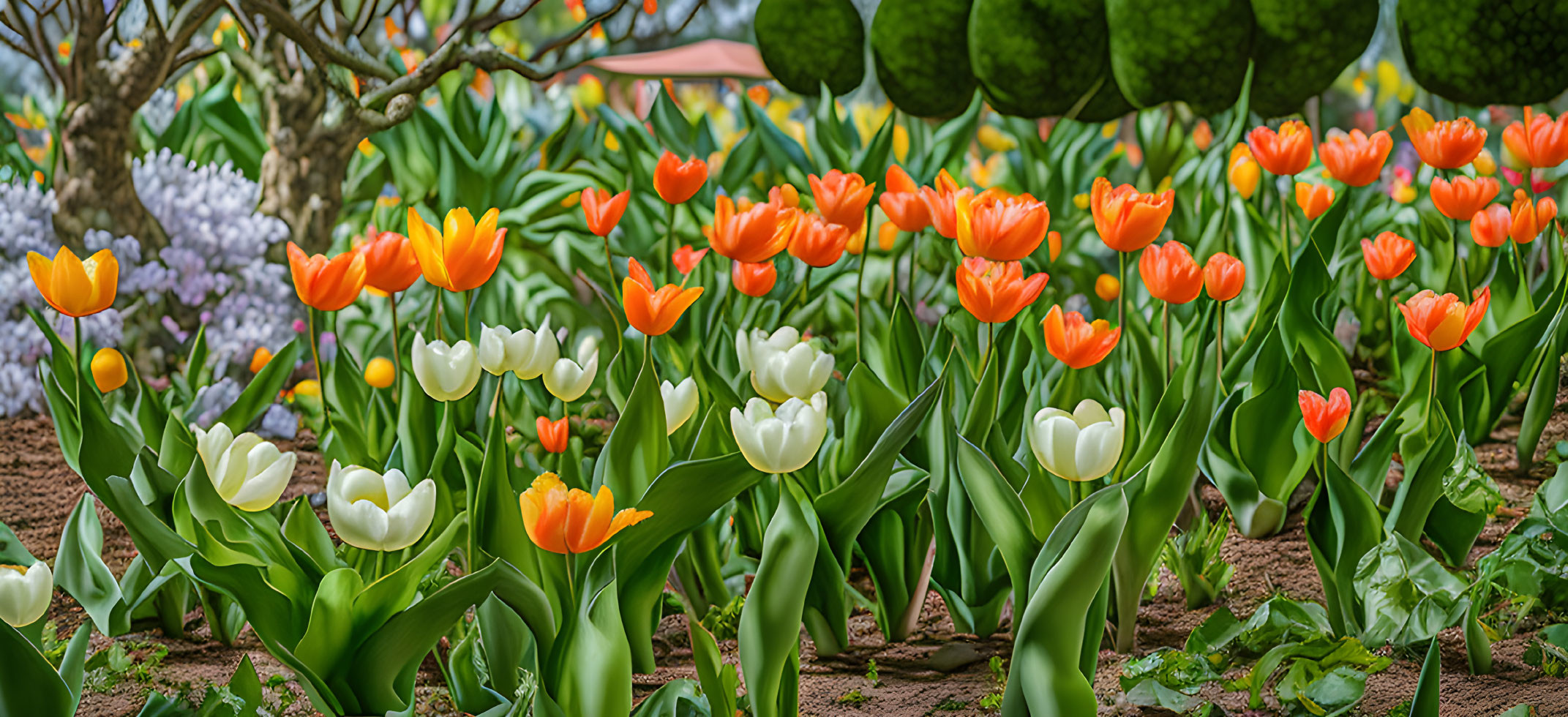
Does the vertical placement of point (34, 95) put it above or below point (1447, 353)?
above

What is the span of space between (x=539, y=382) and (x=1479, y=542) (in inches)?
73.5

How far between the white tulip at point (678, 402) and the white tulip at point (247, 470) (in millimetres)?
493

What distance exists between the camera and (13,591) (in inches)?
53.7

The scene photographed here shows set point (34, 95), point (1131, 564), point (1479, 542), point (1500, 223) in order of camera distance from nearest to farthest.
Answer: point (1131, 564)
point (1479, 542)
point (1500, 223)
point (34, 95)

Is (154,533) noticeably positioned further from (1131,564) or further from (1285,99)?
(1285,99)

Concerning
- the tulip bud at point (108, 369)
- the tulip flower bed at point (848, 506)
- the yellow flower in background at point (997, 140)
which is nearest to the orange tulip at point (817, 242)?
the tulip flower bed at point (848, 506)

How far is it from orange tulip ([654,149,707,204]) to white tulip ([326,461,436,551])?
100 centimetres

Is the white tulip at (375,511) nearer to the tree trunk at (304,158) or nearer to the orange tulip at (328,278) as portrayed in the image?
the orange tulip at (328,278)

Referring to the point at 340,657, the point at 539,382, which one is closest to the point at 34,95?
the point at 539,382

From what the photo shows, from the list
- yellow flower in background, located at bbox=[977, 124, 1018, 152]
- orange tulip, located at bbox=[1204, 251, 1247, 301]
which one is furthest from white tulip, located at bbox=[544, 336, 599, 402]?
yellow flower in background, located at bbox=[977, 124, 1018, 152]

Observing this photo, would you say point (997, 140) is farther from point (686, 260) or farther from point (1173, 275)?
point (1173, 275)

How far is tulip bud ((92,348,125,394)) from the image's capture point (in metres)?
2.05

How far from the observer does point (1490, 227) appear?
2482mm

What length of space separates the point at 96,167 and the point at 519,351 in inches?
92.1
